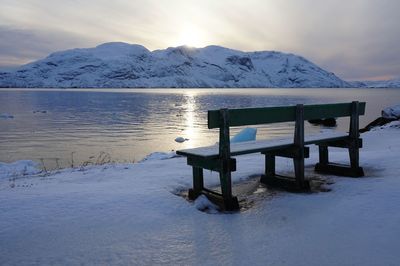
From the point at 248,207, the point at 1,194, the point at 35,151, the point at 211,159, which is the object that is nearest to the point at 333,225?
the point at 248,207

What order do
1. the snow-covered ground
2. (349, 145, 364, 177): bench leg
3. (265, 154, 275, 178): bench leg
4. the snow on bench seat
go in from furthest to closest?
1. (349, 145, 364, 177): bench leg
2. (265, 154, 275, 178): bench leg
3. the snow on bench seat
4. the snow-covered ground

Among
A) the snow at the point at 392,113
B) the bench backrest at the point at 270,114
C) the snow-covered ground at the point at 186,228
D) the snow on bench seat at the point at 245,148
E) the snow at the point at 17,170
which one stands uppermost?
the bench backrest at the point at 270,114

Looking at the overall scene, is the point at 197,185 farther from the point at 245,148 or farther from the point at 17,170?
the point at 17,170

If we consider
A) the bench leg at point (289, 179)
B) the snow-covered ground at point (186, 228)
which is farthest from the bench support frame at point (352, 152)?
the bench leg at point (289, 179)

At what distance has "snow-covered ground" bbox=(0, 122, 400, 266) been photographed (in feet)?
15.0

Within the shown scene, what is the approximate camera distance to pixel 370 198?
6.60 m

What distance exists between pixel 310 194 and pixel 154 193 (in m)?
2.78

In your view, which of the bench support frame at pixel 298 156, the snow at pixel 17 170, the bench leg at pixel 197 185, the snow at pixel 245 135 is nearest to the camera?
the bench leg at pixel 197 185

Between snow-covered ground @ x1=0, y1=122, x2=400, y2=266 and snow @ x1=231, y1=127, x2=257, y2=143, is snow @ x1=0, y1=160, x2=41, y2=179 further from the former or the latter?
snow @ x1=231, y1=127, x2=257, y2=143

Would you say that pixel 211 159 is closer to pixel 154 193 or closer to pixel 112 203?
pixel 154 193

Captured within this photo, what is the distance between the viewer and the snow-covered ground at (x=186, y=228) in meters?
4.57

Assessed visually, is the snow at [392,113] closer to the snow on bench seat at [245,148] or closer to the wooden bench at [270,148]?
the wooden bench at [270,148]

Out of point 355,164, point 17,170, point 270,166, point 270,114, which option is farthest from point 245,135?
point 17,170

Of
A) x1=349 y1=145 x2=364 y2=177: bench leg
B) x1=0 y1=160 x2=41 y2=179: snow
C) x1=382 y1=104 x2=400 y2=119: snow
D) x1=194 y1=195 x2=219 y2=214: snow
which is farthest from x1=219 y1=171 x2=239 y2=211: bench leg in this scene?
x1=382 y1=104 x2=400 y2=119: snow
